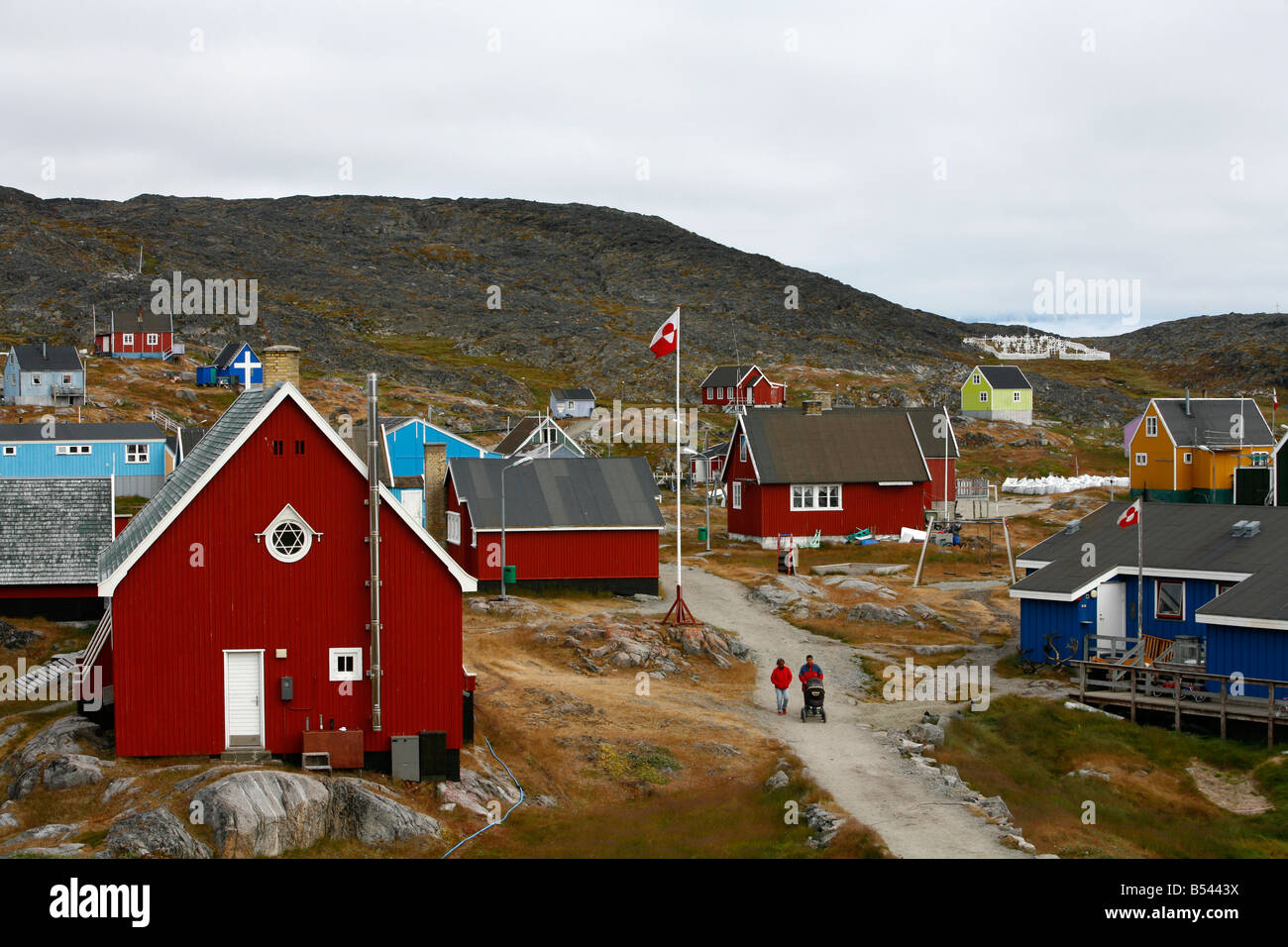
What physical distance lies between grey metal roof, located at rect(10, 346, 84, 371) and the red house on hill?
2506 inches

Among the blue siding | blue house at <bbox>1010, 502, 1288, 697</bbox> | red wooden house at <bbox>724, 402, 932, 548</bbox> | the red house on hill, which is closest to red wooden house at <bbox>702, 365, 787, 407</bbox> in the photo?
the blue siding

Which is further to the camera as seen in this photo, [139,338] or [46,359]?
[139,338]

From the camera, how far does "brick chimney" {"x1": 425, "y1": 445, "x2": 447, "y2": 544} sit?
54.9m

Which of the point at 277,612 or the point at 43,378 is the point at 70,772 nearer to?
the point at 277,612

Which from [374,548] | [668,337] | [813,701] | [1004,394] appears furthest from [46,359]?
[1004,394]

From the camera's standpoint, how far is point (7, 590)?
4172 cm

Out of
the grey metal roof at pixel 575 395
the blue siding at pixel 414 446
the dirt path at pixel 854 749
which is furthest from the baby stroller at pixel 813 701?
the grey metal roof at pixel 575 395

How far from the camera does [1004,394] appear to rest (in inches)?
5458

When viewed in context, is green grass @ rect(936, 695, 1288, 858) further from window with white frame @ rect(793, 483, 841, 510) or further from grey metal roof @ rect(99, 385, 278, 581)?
window with white frame @ rect(793, 483, 841, 510)

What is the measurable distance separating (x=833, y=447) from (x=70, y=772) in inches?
2097

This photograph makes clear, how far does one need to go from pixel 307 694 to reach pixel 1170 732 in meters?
21.9
